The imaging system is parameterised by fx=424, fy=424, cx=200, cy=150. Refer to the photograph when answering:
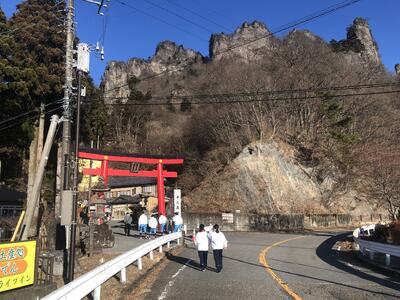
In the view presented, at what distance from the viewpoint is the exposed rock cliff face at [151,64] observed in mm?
98312

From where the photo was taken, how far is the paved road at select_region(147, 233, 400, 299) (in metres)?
8.54

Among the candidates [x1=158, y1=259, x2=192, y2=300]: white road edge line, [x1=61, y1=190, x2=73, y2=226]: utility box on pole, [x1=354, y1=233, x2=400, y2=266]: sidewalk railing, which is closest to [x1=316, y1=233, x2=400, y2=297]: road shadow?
[x1=354, y1=233, x2=400, y2=266]: sidewalk railing

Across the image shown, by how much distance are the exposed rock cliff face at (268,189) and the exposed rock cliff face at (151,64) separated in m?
47.0

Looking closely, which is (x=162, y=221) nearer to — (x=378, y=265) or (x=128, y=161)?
(x=128, y=161)

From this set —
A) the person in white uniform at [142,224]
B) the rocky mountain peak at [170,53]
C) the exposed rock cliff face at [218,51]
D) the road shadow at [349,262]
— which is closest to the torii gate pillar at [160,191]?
the person in white uniform at [142,224]

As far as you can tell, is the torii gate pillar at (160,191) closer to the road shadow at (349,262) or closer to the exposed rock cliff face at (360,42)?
the road shadow at (349,262)

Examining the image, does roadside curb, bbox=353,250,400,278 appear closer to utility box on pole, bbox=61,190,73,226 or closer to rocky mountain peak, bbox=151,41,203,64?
utility box on pole, bbox=61,190,73,226

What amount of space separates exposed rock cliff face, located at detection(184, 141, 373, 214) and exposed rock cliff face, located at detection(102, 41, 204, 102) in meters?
47.0

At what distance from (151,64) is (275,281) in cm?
10577

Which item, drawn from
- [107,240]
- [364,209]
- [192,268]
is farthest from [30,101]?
[364,209]

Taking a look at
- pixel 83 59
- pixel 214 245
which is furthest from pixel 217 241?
pixel 83 59

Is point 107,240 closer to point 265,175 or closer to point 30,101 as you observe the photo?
point 30,101

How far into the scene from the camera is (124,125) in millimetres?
66750

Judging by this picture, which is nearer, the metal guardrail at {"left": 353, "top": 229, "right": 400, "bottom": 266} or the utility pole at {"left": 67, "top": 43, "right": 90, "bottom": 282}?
the utility pole at {"left": 67, "top": 43, "right": 90, "bottom": 282}
